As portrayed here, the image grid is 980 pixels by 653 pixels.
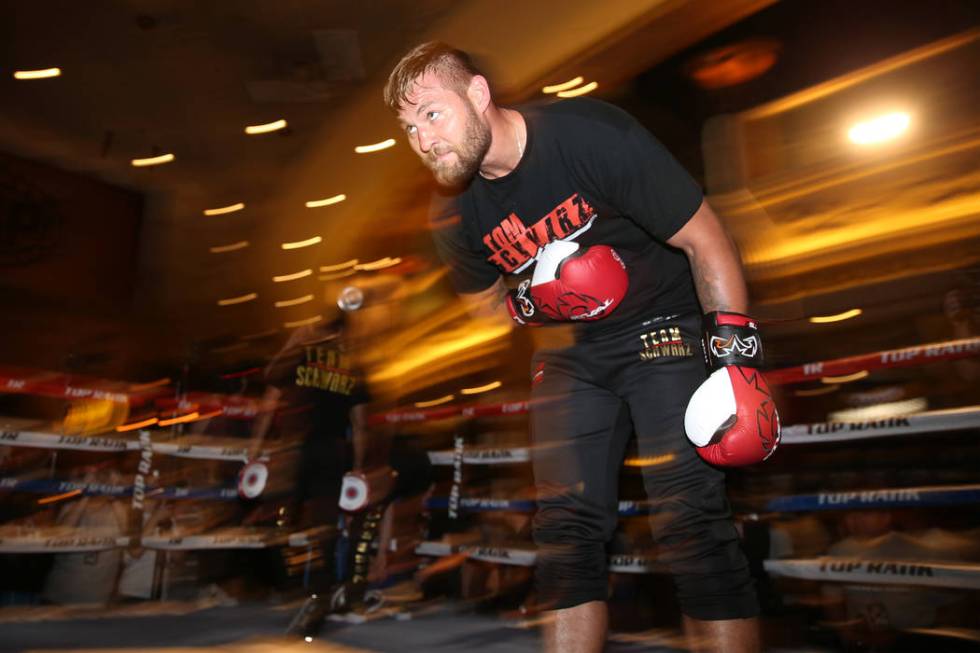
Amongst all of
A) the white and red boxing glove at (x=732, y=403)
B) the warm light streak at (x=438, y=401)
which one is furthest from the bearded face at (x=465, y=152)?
the warm light streak at (x=438, y=401)

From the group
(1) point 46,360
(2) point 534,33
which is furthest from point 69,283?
(2) point 534,33

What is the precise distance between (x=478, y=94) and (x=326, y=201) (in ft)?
17.3

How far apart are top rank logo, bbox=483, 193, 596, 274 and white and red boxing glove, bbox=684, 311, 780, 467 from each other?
0.37 m

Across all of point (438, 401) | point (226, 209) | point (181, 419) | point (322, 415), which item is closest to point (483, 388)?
point (438, 401)

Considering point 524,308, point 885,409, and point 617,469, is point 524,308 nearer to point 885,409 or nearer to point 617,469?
point 617,469

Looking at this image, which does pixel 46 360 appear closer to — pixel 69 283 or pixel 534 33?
pixel 69 283

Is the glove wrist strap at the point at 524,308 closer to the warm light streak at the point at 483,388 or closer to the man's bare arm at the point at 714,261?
the man's bare arm at the point at 714,261

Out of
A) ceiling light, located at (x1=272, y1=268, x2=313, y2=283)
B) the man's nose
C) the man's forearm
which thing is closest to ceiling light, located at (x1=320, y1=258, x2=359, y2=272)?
ceiling light, located at (x1=272, y1=268, x2=313, y2=283)

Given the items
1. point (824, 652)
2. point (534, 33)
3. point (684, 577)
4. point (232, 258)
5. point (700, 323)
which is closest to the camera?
point (684, 577)

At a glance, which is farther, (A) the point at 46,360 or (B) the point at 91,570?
(A) the point at 46,360

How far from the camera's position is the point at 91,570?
340cm

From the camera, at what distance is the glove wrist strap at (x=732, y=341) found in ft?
4.29

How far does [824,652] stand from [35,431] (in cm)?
350

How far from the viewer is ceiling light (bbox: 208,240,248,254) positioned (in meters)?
7.37
